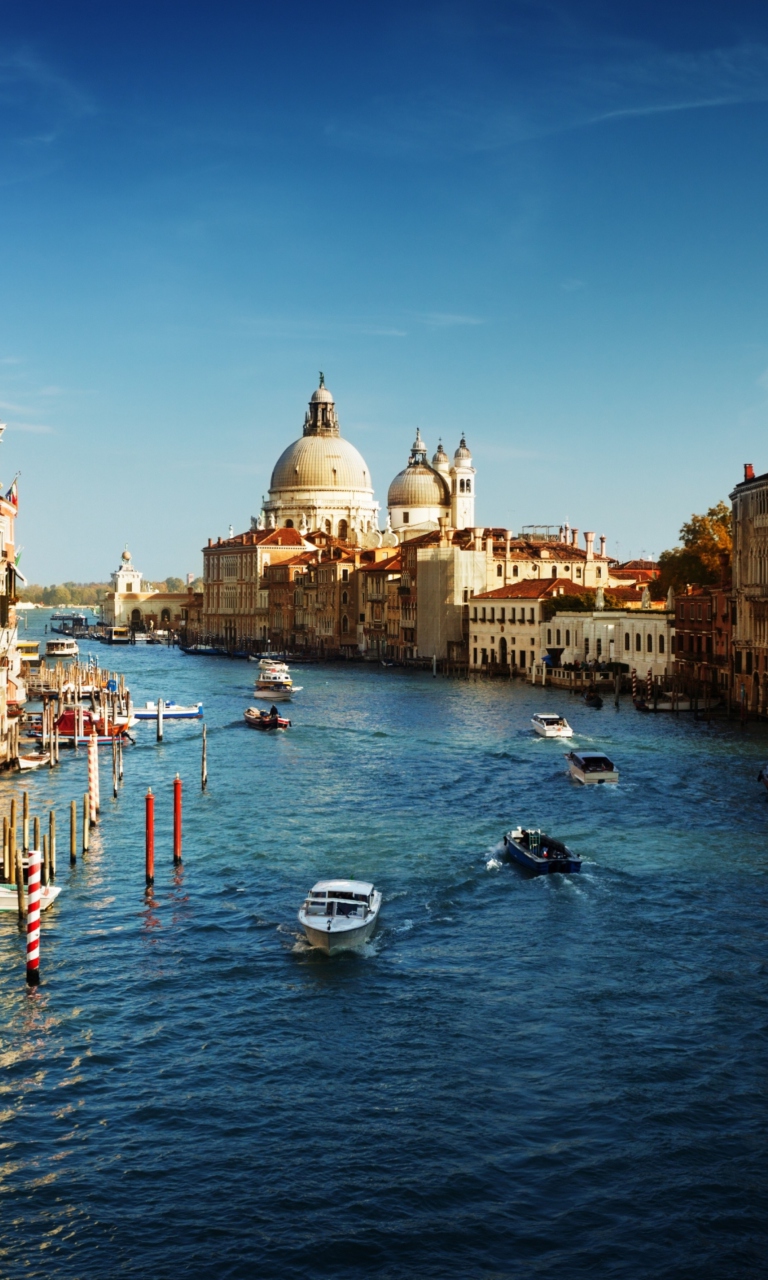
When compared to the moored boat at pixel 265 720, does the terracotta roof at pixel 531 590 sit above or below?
above

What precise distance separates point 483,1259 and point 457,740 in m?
38.5

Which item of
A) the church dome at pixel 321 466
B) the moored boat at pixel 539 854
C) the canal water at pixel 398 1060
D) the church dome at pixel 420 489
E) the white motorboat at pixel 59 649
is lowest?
the canal water at pixel 398 1060

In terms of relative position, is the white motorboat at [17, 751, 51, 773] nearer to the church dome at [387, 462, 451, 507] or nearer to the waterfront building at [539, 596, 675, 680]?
the waterfront building at [539, 596, 675, 680]

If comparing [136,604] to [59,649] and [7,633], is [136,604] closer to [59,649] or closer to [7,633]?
[59,649]

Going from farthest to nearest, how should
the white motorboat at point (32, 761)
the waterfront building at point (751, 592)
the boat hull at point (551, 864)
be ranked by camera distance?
the waterfront building at point (751, 592) < the white motorboat at point (32, 761) < the boat hull at point (551, 864)

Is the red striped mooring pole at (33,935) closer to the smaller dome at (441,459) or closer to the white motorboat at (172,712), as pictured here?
the white motorboat at (172,712)

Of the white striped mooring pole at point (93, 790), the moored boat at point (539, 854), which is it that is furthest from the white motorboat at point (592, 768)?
the white striped mooring pole at point (93, 790)

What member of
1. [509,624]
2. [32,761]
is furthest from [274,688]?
[32,761]

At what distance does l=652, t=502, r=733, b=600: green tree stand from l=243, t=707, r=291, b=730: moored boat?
1226 inches

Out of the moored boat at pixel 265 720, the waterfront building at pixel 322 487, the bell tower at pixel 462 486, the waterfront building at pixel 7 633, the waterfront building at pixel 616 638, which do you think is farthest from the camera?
the waterfront building at pixel 322 487

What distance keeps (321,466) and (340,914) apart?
134 meters

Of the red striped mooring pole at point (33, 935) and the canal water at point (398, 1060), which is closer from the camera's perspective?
the canal water at point (398, 1060)

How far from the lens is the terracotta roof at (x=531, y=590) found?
87.2 meters

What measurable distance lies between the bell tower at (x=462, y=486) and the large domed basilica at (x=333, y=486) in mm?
814
